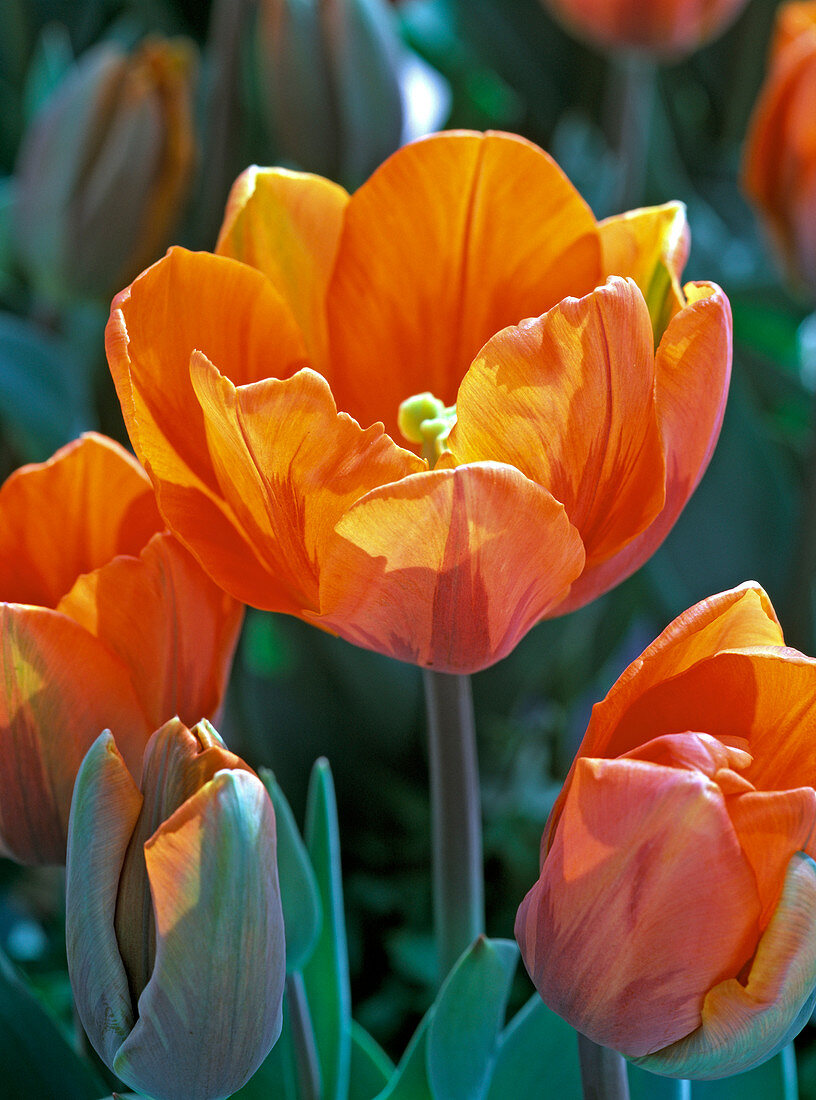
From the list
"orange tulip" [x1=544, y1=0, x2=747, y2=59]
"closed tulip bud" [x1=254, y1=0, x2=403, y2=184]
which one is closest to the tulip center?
"closed tulip bud" [x1=254, y1=0, x2=403, y2=184]

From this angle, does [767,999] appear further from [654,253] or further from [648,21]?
[648,21]

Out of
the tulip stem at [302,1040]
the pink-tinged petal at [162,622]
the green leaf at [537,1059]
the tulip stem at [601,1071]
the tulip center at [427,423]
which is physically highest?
the tulip center at [427,423]

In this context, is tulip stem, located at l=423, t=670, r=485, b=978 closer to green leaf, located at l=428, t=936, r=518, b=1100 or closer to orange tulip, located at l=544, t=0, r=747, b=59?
green leaf, located at l=428, t=936, r=518, b=1100

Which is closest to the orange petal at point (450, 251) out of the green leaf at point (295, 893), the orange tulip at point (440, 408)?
the orange tulip at point (440, 408)

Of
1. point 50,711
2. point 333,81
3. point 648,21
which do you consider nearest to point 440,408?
point 50,711

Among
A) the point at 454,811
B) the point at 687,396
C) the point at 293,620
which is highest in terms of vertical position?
the point at 687,396

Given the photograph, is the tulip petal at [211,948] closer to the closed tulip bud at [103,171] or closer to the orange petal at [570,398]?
the orange petal at [570,398]
